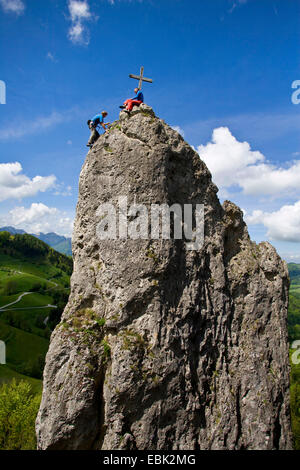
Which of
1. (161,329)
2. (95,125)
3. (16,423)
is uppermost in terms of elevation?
(95,125)

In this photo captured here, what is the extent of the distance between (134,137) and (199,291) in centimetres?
912

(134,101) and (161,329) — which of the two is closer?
(161,329)

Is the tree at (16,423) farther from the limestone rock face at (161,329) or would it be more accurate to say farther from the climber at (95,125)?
the climber at (95,125)

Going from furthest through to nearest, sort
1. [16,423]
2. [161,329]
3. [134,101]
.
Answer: [16,423]
[134,101]
[161,329]

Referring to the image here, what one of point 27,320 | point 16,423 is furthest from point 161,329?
point 27,320

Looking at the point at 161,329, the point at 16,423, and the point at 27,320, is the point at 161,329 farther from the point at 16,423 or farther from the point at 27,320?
the point at 27,320

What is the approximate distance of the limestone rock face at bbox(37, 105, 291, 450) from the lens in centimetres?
1130

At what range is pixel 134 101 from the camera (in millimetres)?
16109

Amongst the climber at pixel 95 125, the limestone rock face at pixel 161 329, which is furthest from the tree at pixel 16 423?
the climber at pixel 95 125

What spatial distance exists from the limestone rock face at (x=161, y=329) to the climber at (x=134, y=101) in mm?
911

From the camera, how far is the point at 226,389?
43.0ft

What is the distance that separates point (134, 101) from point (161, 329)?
13.2 metres

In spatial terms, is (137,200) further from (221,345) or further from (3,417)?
(3,417)
